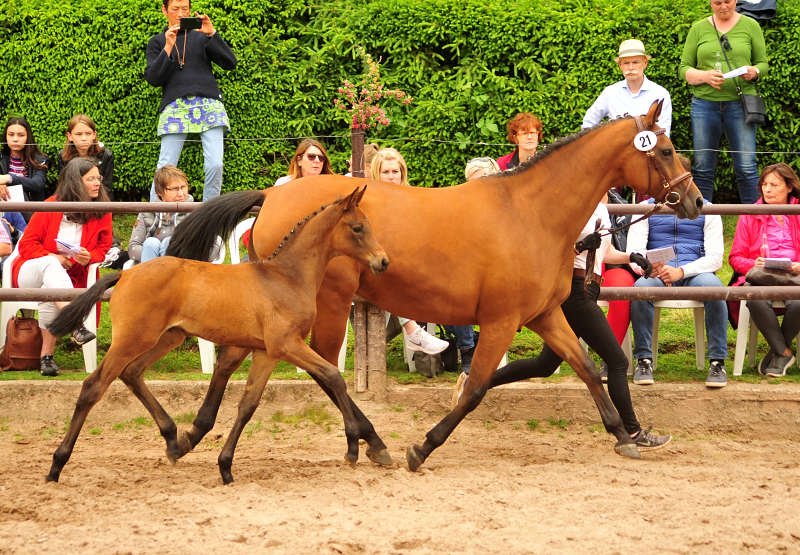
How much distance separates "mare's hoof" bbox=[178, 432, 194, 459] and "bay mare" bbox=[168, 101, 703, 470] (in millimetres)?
20

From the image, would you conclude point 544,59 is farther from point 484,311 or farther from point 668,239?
point 484,311

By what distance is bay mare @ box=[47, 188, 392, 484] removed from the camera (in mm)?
4582

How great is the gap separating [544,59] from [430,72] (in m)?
1.24

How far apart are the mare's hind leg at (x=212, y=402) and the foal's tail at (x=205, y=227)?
23.8 inches

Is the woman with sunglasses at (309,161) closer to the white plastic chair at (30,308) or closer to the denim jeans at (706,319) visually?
the white plastic chair at (30,308)

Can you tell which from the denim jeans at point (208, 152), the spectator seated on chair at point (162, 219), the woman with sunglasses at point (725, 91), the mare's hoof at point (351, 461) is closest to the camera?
the mare's hoof at point (351, 461)

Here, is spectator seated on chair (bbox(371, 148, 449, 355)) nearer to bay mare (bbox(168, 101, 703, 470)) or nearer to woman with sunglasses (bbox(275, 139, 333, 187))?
woman with sunglasses (bbox(275, 139, 333, 187))

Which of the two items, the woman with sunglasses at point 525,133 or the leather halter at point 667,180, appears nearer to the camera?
the leather halter at point 667,180

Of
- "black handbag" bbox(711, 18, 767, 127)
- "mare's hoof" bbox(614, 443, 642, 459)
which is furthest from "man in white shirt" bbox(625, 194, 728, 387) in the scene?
"black handbag" bbox(711, 18, 767, 127)

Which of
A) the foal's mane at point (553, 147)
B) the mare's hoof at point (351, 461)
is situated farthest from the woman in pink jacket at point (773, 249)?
the mare's hoof at point (351, 461)

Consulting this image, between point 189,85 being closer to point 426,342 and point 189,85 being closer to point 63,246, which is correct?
point 63,246

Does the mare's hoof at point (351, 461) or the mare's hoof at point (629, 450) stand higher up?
the mare's hoof at point (351, 461)

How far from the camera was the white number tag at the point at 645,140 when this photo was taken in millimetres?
5055

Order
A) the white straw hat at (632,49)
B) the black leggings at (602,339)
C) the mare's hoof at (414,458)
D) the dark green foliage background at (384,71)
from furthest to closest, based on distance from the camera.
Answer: the dark green foliage background at (384,71), the white straw hat at (632,49), the black leggings at (602,339), the mare's hoof at (414,458)
